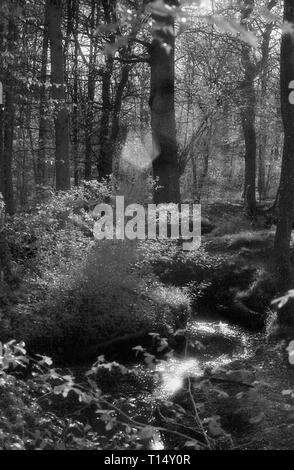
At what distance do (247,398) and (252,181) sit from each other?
14.4 metres

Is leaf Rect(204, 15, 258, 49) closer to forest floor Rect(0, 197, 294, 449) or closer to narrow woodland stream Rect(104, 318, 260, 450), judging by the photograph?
narrow woodland stream Rect(104, 318, 260, 450)

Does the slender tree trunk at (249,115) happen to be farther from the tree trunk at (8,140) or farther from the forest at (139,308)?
the tree trunk at (8,140)

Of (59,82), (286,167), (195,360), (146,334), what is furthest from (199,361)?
(59,82)

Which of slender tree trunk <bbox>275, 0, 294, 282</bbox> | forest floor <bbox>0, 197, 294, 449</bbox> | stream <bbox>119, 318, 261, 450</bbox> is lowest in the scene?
stream <bbox>119, 318, 261, 450</bbox>

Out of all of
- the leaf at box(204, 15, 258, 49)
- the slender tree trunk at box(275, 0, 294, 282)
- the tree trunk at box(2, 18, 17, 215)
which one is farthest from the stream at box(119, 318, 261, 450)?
the tree trunk at box(2, 18, 17, 215)

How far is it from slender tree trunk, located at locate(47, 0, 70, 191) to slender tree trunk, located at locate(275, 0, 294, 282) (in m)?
5.65

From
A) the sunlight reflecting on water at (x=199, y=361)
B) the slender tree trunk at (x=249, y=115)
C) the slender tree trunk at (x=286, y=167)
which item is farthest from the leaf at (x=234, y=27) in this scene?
the slender tree trunk at (x=249, y=115)

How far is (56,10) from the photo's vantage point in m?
12.6

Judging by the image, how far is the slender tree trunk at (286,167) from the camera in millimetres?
7984

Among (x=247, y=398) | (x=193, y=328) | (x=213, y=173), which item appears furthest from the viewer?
(x=213, y=173)

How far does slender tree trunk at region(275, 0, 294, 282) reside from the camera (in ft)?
26.2

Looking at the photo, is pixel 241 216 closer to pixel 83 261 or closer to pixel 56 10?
pixel 56 10

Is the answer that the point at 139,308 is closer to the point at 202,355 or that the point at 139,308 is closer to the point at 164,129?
the point at 202,355
